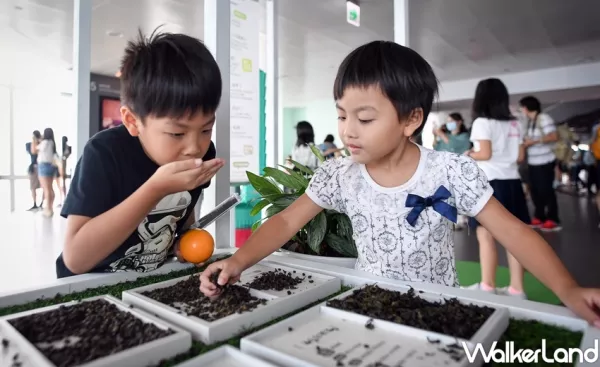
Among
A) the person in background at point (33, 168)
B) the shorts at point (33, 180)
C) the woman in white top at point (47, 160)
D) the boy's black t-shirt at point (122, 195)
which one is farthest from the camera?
the shorts at point (33, 180)

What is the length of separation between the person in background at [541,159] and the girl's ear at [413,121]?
4.50 m

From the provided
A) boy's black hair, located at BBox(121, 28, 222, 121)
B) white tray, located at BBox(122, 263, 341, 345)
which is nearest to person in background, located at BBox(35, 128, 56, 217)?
boy's black hair, located at BBox(121, 28, 222, 121)

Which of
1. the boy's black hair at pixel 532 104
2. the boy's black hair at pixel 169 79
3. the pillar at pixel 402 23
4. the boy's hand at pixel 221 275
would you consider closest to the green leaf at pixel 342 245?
the boy's hand at pixel 221 275

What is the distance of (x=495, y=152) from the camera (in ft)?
10.2

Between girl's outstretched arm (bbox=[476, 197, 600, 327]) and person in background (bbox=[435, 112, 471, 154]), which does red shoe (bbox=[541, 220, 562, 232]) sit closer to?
person in background (bbox=[435, 112, 471, 154])

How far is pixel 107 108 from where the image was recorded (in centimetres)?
993

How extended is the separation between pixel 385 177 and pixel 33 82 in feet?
32.4

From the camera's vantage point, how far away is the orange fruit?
1.21 metres

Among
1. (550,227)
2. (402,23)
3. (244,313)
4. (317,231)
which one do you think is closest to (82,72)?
(317,231)

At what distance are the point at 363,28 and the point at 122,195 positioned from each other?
6.39 meters

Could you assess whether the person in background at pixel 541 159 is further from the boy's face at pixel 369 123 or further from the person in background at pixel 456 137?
the boy's face at pixel 369 123

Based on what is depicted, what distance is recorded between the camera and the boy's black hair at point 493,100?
3.01 metres

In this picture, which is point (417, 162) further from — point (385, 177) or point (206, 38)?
point (206, 38)

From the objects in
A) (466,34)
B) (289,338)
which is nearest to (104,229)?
(289,338)
